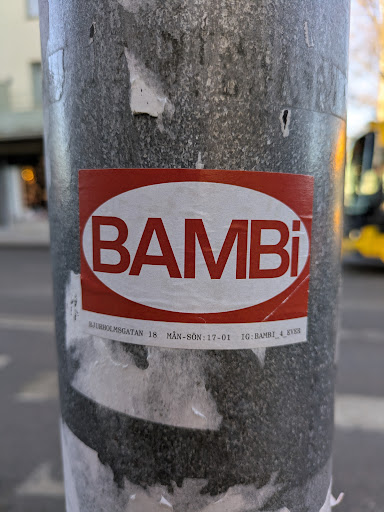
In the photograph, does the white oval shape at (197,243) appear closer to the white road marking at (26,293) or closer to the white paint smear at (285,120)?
the white paint smear at (285,120)

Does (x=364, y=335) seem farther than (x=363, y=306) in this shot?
No

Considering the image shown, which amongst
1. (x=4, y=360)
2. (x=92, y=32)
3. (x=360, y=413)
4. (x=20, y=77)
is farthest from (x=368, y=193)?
(x=20, y=77)

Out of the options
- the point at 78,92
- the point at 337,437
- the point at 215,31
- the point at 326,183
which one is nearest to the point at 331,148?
the point at 326,183

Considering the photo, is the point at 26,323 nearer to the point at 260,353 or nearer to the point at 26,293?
the point at 26,293

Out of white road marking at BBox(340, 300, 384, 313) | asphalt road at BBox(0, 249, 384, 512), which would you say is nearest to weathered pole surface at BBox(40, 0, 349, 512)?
asphalt road at BBox(0, 249, 384, 512)

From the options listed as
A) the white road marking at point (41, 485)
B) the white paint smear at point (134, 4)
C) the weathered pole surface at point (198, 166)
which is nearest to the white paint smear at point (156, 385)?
the weathered pole surface at point (198, 166)

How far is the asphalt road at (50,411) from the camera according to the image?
8.92 feet

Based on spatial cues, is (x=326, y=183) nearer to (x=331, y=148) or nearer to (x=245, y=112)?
(x=331, y=148)

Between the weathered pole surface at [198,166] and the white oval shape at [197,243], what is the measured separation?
0.08 m

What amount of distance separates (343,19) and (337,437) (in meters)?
3.00

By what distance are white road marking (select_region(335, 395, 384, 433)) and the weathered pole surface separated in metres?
2.28

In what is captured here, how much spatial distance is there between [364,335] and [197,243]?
496 cm

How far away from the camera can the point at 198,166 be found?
104cm

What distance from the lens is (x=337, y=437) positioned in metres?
3.22
